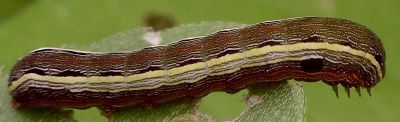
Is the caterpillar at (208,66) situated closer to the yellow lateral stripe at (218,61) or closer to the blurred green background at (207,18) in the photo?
the yellow lateral stripe at (218,61)

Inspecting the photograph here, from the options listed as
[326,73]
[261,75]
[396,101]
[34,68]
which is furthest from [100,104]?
[396,101]

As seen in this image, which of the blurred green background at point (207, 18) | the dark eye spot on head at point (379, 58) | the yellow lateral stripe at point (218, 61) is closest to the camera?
the yellow lateral stripe at point (218, 61)

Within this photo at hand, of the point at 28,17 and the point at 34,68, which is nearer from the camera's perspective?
the point at 34,68

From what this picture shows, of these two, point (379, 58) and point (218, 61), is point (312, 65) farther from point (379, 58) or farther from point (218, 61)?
point (218, 61)

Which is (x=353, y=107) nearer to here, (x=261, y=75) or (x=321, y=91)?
(x=321, y=91)

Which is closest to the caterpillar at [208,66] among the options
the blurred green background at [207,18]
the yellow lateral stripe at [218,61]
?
the yellow lateral stripe at [218,61]

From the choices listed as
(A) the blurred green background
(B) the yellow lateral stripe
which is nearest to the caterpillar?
(B) the yellow lateral stripe
